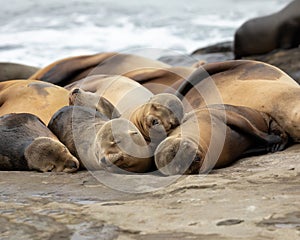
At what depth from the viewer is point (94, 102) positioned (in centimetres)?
514

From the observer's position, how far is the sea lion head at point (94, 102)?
5.06 meters

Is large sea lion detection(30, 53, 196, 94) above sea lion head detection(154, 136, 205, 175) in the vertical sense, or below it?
above

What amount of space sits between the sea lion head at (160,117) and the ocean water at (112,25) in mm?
8570

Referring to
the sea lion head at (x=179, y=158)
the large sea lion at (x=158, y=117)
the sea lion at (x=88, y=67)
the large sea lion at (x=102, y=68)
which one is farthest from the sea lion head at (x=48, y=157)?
the sea lion at (x=88, y=67)

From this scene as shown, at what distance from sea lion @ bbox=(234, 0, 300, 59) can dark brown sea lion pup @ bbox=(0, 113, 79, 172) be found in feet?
25.4

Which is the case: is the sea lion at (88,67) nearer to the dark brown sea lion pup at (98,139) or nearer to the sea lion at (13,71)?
the sea lion at (13,71)

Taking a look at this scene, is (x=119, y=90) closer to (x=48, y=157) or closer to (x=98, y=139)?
(x=48, y=157)

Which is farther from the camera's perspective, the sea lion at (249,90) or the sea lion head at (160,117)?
the sea lion at (249,90)

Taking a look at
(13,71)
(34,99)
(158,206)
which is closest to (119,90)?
(34,99)

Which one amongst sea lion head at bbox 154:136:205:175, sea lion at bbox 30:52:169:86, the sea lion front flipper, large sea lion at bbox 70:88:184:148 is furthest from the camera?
sea lion at bbox 30:52:169:86

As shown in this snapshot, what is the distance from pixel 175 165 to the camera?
4.17m

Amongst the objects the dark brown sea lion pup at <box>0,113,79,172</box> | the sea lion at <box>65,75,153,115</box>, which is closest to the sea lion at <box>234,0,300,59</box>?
the sea lion at <box>65,75,153,115</box>

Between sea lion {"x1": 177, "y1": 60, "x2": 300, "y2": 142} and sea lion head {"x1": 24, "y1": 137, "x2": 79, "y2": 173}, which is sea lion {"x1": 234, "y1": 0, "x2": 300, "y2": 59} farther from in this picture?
sea lion head {"x1": 24, "y1": 137, "x2": 79, "y2": 173}

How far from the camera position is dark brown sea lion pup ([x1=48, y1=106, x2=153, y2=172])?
4211mm
